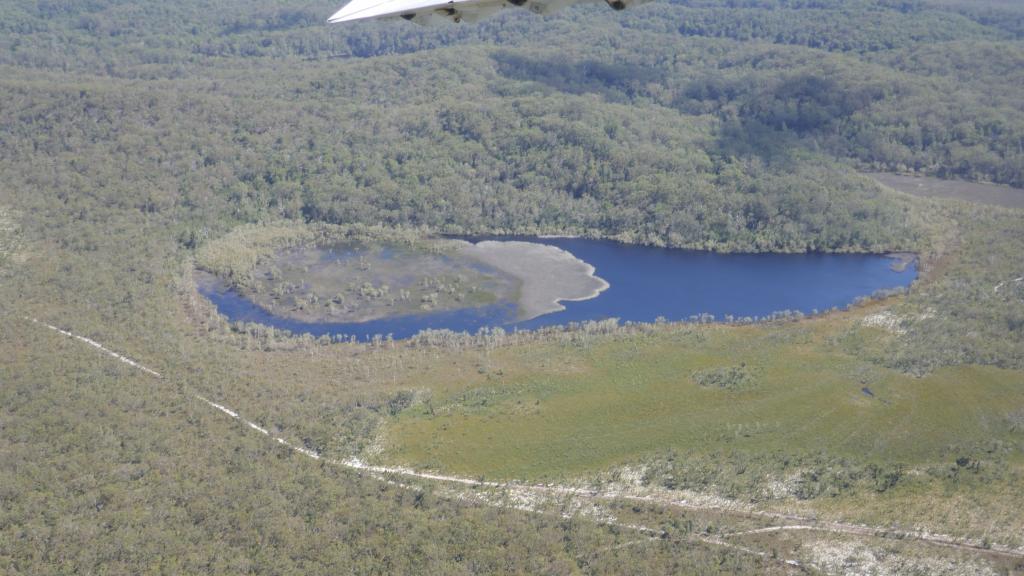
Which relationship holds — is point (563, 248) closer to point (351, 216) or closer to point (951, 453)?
point (351, 216)

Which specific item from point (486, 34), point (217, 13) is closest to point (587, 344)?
point (486, 34)

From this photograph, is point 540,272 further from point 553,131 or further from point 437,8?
point 437,8

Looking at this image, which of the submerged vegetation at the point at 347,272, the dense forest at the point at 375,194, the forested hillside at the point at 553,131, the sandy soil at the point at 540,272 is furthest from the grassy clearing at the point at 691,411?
the forested hillside at the point at 553,131

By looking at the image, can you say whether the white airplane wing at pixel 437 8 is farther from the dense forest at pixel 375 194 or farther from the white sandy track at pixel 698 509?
the white sandy track at pixel 698 509

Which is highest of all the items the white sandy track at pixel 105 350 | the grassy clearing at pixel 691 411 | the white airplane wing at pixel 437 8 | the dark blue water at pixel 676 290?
the white airplane wing at pixel 437 8

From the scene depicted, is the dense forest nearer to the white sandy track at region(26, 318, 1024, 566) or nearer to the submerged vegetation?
the white sandy track at region(26, 318, 1024, 566)

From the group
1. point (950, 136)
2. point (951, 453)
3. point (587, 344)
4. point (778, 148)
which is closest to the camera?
point (951, 453)

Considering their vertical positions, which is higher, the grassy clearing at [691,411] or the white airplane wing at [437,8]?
the white airplane wing at [437,8]
